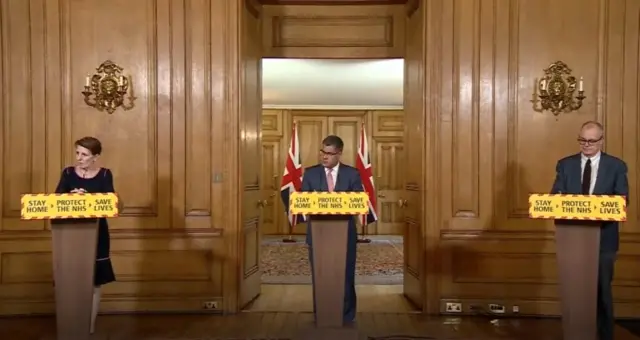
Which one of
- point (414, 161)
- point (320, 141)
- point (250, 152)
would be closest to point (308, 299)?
point (250, 152)

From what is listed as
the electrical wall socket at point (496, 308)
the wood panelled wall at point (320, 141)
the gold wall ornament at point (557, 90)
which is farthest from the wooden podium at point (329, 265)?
the wood panelled wall at point (320, 141)

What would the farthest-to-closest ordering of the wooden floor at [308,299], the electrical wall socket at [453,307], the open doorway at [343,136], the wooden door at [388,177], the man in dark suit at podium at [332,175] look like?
the wooden door at [388,177]
the open doorway at [343,136]
the wooden floor at [308,299]
the electrical wall socket at [453,307]
the man in dark suit at podium at [332,175]

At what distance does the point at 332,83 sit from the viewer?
352 inches

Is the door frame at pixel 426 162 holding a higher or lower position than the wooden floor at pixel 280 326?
higher

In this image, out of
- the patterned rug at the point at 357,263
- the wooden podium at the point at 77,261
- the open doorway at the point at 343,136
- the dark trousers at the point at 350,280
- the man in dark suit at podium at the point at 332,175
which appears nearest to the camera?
the wooden podium at the point at 77,261

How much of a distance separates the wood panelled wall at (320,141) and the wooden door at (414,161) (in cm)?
544

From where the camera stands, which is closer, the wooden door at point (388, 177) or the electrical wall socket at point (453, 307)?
the electrical wall socket at point (453, 307)

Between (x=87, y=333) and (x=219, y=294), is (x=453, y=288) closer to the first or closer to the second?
(x=219, y=294)

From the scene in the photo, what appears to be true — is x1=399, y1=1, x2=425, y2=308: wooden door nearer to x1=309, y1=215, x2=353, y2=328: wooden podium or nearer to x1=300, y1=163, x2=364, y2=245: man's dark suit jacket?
x1=300, y1=163, x2=364, y2=245: man's dark suit jacket

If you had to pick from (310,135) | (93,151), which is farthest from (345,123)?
(93,151)

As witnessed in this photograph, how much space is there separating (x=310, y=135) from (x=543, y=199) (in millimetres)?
7942

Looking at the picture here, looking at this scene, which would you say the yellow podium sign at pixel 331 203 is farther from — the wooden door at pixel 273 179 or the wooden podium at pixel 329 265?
the wooden door at pixel 273 179

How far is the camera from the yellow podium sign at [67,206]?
330cm

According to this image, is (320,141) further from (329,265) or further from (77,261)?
(77,261)
